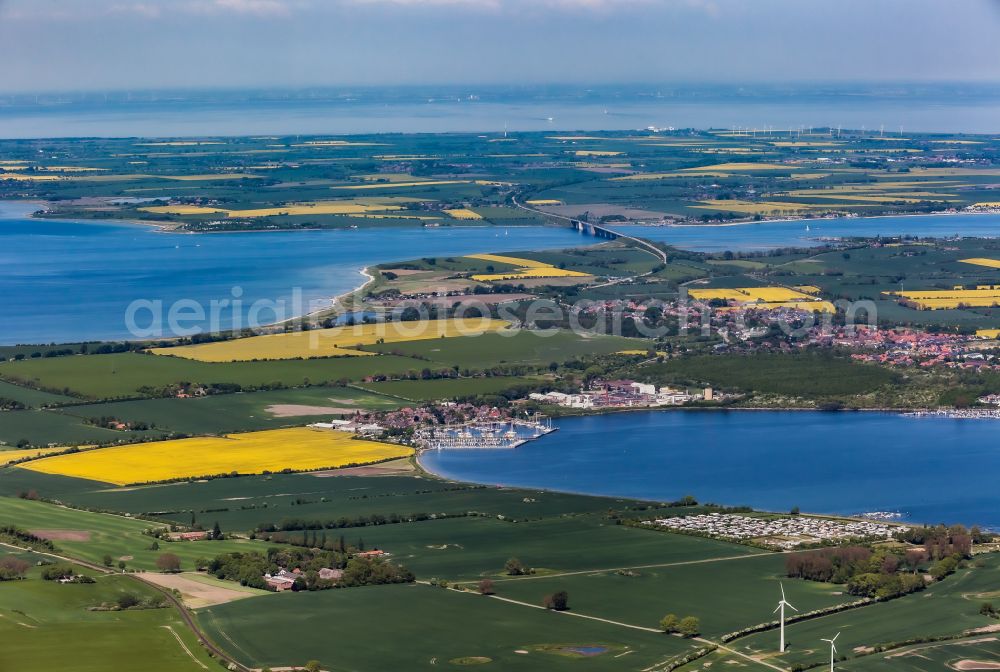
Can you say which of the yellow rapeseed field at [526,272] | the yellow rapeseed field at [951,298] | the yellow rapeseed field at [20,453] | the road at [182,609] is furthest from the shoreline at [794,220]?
the road at [182,609]

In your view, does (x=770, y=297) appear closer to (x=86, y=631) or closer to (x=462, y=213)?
(x=462, y=213)

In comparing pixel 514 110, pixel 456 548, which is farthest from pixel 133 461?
pixel 514 110

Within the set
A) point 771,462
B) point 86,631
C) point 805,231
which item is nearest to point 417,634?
point 86,631

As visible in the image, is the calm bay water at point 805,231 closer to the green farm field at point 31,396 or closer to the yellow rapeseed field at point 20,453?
the green farm field at point 31,396

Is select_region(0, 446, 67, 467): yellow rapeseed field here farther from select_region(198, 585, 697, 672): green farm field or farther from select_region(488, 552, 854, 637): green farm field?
select_region(488, 552, 854, 637): green farm field

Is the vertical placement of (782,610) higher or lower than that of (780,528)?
higher

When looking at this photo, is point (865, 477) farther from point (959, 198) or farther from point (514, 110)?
point (514, 110)

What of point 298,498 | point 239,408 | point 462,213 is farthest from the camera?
point 462,213
